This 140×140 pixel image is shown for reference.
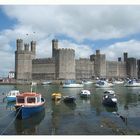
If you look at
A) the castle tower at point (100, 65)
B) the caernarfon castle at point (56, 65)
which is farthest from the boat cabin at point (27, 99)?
the castle tower at point (100, 65)

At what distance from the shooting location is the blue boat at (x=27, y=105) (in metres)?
19.9

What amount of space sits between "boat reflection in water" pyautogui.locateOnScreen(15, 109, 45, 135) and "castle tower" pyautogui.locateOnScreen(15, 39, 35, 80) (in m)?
84.6

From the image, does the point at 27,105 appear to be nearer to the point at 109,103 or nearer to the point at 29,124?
the point at 29,124

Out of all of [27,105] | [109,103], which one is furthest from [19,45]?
[27,105]

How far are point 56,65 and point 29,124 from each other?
87.1m

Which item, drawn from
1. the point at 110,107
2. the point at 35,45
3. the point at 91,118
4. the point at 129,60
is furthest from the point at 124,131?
the point at 129,60

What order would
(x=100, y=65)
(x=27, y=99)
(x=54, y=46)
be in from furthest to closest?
(x=100, y=65) → (x=54, y=46) → (x=27, y=99)

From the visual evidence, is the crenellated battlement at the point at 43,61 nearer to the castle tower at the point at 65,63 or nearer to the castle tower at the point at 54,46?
the castle tower at the point at 54,46

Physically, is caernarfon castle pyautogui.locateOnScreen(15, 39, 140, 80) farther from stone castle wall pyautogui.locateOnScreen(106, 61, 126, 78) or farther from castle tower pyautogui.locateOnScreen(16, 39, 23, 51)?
stone castle wall pyautogui.locateOnScreen(106, 61, 126, 78)

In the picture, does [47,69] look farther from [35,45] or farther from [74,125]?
[74,125]

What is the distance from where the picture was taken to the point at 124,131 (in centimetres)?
1538

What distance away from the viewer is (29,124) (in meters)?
18.4

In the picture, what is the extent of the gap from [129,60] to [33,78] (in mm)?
43928

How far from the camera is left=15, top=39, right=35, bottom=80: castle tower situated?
345ft
